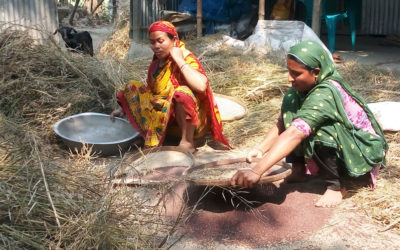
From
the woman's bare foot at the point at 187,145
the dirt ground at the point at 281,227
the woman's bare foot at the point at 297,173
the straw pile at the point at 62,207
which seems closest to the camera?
the straw pile at the point at 62,207

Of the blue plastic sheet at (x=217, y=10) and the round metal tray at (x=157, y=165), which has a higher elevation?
the blue plastic sheet at (x=217, y=10)

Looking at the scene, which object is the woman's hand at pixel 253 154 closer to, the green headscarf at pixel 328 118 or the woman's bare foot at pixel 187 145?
the green headscarf at pixel 328 118

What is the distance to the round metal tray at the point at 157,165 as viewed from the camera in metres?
3.22

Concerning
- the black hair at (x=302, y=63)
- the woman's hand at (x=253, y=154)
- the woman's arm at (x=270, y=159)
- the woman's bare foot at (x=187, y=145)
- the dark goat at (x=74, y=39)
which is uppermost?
the black hair at (x=302, y=63)

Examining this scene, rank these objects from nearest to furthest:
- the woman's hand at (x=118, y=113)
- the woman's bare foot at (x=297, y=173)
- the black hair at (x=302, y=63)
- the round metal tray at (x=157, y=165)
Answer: the black hair at (x=302, y=63), the round metal tray at (x=157, y=165), the woman's bare foot at (x=297, y=173), the woman's hand at (x=118, y=113)

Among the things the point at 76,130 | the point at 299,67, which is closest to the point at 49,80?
the point at 76,130

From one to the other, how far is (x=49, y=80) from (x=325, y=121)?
8.55ft

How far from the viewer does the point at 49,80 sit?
15.3ft

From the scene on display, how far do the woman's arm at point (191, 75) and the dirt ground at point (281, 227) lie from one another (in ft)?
3.18

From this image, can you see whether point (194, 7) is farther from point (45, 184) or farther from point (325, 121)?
point (45, 184)

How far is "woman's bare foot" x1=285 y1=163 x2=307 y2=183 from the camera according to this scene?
3.32 m

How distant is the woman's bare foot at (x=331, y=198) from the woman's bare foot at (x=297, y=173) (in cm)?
24

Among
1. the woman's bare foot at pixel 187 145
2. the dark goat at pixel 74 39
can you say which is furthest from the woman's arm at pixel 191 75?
the dark goat at pixel 74 39

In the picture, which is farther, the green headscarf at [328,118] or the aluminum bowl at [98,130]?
the aluminum bowl at [98,130]
